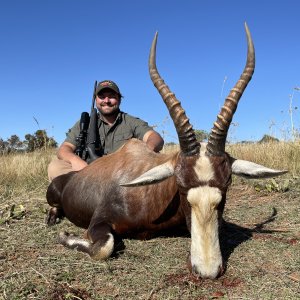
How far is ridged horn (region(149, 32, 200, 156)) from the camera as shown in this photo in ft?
12.5

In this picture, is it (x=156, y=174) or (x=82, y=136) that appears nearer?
(x=156, y=174)

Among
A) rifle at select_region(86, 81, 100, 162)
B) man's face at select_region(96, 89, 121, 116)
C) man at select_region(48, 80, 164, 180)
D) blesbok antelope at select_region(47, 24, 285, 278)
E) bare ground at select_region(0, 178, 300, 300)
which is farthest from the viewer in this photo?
man's face at select_region(96, 89, 121, 116)

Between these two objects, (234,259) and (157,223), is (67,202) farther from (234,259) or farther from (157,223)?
(234,259)

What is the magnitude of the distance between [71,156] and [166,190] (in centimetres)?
311

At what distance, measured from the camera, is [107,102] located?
24.9 ft

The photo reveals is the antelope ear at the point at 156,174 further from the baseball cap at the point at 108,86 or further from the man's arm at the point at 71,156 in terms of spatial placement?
the baseball cap at the point at 108,86

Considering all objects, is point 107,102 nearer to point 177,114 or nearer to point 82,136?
point 82,136

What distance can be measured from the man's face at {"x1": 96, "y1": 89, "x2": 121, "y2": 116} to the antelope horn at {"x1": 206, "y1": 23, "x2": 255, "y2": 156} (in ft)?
12.8

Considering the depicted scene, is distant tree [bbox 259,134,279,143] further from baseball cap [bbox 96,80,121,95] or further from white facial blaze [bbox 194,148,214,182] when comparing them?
white facial blaze [bbox 194,148,214,182]

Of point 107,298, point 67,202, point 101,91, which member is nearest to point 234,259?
point 107,298

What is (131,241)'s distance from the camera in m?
4.60

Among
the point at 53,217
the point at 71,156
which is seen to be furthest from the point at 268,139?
the point at 53,217

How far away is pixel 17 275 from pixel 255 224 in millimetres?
2898

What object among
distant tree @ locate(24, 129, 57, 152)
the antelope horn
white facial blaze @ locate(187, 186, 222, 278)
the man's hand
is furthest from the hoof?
distant tree @ locate(24, 129, 57, 152)
